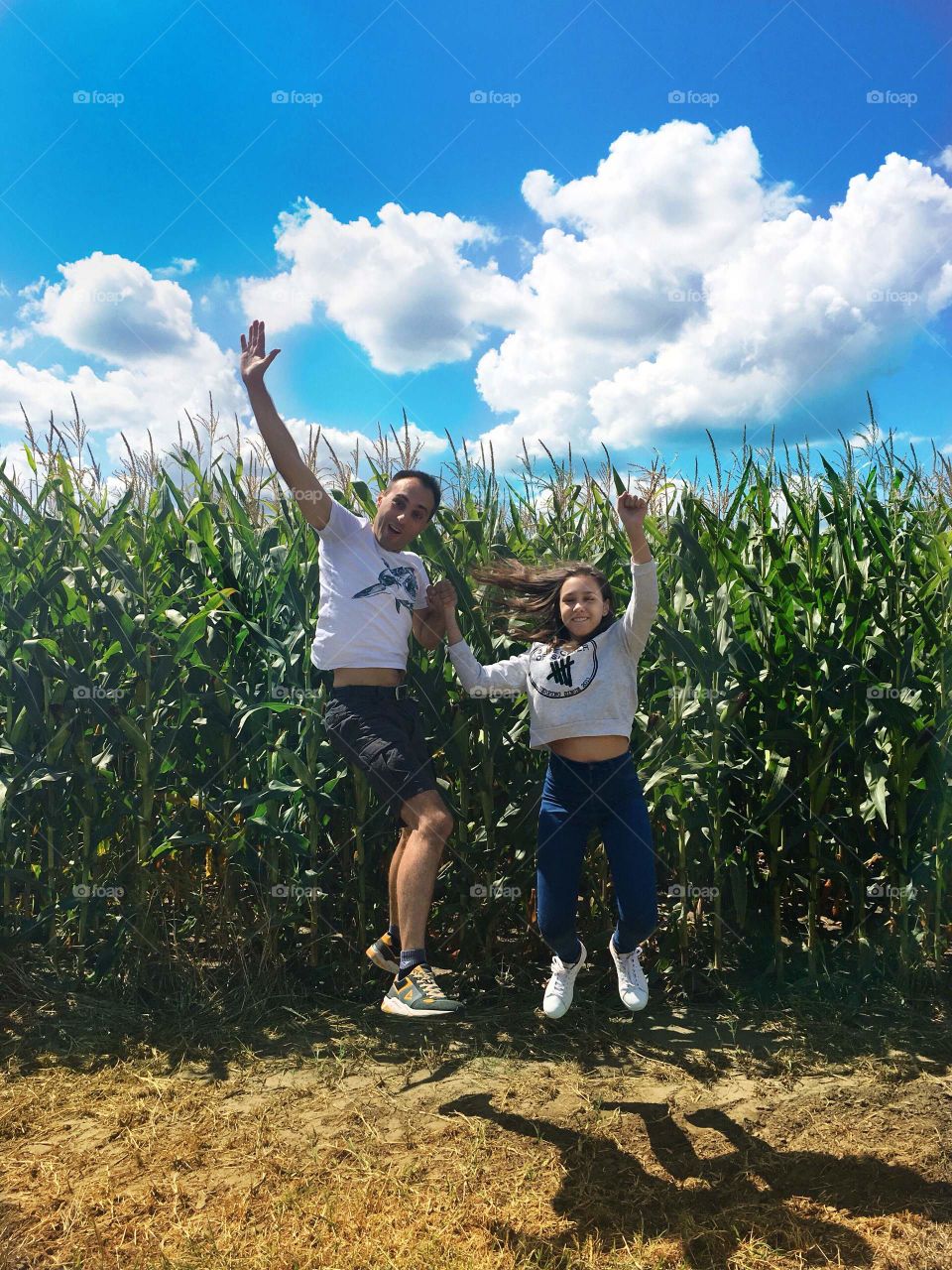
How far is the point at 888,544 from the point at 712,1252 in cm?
312

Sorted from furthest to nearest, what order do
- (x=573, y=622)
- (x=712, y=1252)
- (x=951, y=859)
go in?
(x=951, y=859), (x=573, y=622), (x=712, y=1252)

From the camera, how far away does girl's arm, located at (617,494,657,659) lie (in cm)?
333

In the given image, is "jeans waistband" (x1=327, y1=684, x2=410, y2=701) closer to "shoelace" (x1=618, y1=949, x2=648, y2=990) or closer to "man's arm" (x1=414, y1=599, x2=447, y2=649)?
"man's arm" (x1=414, y1=599, x2=447, y2=649)

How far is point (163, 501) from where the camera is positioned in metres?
4.77

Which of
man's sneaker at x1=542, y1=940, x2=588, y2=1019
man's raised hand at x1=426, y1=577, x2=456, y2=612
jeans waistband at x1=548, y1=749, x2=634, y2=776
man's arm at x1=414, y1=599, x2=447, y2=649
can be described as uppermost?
man's raised hand at x1=426, y1=577, x2=456, y2=612

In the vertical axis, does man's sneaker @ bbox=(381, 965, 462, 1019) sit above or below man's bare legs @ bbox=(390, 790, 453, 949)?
below

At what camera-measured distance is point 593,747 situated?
358 centimetres

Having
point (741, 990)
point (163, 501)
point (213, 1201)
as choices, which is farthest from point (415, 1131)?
point (163, 501)

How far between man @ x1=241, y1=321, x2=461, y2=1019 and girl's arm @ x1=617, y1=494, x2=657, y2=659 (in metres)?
0.87

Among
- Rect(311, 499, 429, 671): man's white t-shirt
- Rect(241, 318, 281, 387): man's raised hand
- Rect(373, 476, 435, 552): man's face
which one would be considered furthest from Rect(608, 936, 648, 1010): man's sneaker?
Rect(241, 318, 281, 387): man's raised hand

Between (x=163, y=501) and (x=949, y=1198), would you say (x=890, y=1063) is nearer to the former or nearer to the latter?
(x=949, y=1198)

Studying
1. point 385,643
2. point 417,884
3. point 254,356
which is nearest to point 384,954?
point 417,884

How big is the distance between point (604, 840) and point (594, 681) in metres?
0.62

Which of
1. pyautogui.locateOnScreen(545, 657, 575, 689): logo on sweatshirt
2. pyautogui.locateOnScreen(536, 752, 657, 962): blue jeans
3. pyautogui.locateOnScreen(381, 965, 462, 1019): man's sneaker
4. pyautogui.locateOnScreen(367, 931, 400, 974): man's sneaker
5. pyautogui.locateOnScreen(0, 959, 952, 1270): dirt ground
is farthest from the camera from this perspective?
pyautogui.locateOnScreen(367, 931, 400, 974): man's sneaker
